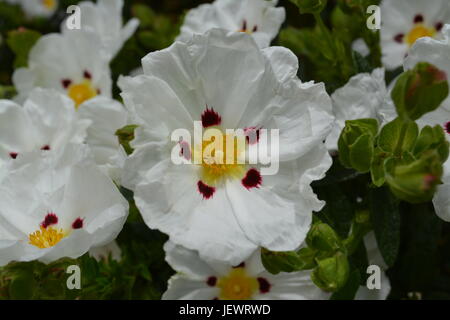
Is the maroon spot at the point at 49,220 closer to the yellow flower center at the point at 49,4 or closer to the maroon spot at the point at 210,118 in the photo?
the maroon spot at the point at 210,118

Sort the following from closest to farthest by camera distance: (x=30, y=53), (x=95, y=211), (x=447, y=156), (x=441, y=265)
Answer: (x=447, y=156) < (x=95, y=211) < (x=441, y=265) < (x=30, y=53)

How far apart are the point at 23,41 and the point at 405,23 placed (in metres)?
0.79

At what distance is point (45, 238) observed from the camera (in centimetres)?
93

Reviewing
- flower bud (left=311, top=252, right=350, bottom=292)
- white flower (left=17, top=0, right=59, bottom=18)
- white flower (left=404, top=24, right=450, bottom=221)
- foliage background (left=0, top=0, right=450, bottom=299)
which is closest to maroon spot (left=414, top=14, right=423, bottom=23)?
foliage background (left=0, top=0, right=450, bottom=299)

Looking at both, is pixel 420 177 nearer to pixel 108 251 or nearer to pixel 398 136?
pixel 398 136

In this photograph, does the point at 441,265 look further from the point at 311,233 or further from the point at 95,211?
the point at 95,211

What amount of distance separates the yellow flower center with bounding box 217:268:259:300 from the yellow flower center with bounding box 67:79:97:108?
51 centimetres

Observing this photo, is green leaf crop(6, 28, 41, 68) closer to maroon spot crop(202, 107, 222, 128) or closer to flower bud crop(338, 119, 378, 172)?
maroon spot crop(202, 107, 222, 128)

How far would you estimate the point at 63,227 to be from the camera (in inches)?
37.4

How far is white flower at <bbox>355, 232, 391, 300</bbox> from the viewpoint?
1015 mm

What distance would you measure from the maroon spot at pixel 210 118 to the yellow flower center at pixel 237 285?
245mm

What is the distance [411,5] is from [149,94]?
686 millimetres

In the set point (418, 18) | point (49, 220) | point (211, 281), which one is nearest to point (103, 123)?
point (49, 220)
